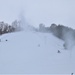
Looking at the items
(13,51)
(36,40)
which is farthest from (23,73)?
(36,40)

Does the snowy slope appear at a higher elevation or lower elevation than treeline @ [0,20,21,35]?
lower

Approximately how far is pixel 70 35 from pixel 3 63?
12.7 meters

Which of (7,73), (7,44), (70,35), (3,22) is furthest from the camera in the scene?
(3,22)

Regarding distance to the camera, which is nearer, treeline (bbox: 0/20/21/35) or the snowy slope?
the snowy slope

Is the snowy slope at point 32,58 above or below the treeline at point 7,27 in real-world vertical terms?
below

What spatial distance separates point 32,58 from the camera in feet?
41.9

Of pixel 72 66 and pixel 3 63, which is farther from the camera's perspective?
pixel 72 66

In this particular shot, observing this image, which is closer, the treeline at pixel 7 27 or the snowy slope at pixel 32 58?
the snowy slope at pixel 32 58

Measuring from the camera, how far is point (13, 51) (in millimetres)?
13516

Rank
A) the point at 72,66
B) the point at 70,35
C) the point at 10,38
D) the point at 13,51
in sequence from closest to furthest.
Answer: the point at 72,66
the point at 13,51
the point at 10,38
the point at 70,35

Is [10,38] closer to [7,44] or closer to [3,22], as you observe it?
[7,44]

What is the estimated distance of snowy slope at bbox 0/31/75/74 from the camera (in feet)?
37.3

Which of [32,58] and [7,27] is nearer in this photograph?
[32,58]

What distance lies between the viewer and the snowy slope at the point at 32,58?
11.4 metres
